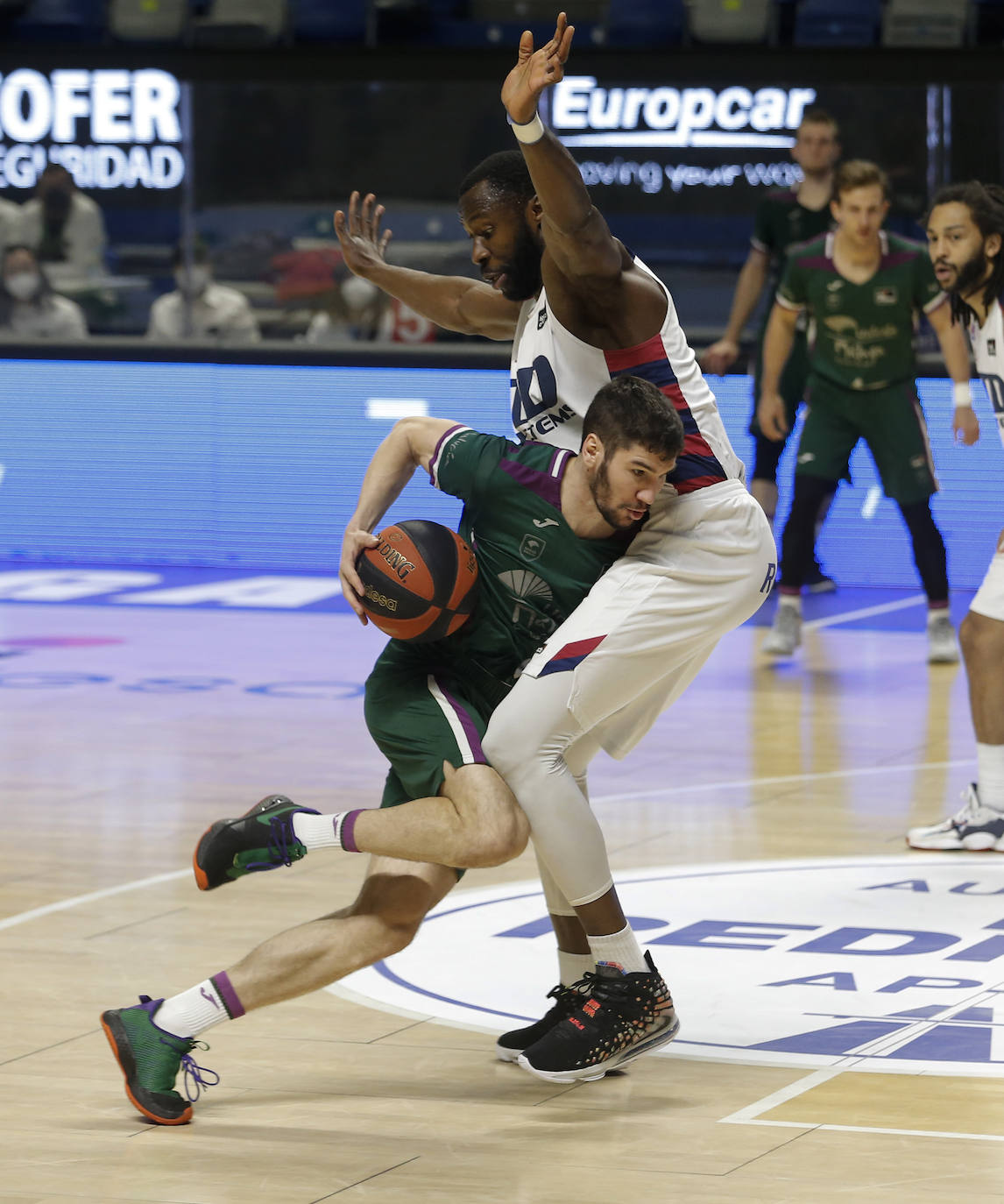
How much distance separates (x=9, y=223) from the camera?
45.0 feet

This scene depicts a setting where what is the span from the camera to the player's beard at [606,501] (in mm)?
3979

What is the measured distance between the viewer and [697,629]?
13.5ft

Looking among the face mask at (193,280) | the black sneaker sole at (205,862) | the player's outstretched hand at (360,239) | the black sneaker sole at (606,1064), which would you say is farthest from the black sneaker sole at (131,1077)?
the face mask at (193,280)

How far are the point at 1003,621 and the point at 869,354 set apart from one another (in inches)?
132

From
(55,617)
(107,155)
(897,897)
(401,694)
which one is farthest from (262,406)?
(401,694)

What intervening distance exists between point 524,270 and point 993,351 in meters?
2.18

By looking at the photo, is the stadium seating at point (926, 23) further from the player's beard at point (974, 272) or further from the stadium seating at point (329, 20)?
the player's beard at point (974, 272)

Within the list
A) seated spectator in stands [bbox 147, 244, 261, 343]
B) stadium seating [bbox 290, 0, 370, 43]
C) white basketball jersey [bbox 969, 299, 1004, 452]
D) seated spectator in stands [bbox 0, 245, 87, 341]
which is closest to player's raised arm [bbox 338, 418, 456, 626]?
white basketball jersey [bbox 969, 299, 1004, 452]

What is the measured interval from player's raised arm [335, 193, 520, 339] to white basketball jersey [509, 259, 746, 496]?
0.32 meters

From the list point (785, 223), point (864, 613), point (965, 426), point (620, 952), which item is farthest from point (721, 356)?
point (620, 952)

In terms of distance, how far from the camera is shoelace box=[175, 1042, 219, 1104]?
3852 millimetres

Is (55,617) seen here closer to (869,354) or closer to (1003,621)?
(869,354)

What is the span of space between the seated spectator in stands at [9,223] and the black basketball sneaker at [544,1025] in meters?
10.4

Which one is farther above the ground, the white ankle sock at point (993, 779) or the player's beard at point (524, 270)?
the player's beard at point (524, 270)
